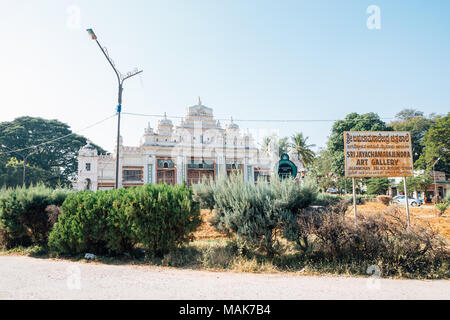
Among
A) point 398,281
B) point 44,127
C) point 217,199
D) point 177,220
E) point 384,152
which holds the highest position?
point 44,127

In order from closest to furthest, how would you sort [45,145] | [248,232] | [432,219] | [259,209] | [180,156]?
1. [248,232]
2. [259,209]
3. [432,219]
4. [180,156]
5. [45,145]

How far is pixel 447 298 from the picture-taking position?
4.86 m

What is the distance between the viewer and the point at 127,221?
25.3ft

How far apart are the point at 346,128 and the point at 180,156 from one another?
28111 millimetres

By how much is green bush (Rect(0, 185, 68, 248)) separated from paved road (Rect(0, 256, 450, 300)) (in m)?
2.82

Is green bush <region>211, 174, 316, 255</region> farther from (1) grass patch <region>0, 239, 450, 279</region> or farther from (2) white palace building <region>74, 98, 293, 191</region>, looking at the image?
(2) white palace building <region>74, 98, 293, 191</region>

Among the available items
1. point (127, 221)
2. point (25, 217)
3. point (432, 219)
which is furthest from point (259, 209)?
point (432, 219)

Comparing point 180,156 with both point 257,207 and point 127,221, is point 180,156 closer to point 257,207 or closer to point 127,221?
point 127,221

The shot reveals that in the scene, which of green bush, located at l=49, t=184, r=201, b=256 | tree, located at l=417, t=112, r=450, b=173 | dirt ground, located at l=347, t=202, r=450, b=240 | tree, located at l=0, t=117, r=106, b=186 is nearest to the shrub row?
green bush, located at l=49, t=184, r=201, b=256

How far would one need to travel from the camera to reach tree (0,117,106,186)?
47.5 meters

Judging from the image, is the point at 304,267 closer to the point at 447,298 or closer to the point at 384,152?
the point at 447,298
